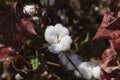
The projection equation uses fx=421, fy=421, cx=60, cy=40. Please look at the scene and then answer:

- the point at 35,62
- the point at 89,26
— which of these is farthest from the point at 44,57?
the point at 89,26

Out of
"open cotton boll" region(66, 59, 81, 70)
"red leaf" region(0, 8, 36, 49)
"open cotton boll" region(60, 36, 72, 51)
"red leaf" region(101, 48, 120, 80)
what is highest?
"red leaf" region(0, 8, 36, 49)

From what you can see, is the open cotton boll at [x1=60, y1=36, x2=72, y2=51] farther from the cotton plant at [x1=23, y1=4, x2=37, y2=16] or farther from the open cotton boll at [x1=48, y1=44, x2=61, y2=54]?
the cotton plant at [x1=23, y1=4, x2=37, y2=16]

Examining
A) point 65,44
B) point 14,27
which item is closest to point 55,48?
point 65,44

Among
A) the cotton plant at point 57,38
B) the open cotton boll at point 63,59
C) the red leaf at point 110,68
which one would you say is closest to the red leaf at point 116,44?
the red leaf at point 110,68

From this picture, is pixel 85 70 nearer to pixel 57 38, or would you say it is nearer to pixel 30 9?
pixel 57 38

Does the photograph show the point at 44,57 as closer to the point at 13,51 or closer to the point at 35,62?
the point at 35,62

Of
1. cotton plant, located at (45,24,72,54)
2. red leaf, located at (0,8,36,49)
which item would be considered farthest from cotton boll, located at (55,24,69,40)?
red leaf, located at (0,8,36,49)
